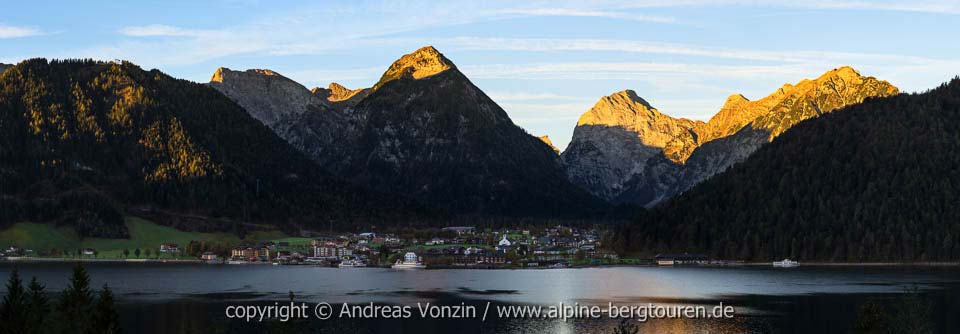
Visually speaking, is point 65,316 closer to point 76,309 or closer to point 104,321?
point 76,309

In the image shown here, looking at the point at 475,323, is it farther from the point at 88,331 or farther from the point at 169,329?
the point at 88,331

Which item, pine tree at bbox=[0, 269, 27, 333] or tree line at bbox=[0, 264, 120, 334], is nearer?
pine tree at bbox=[0, 269, 27, 333]

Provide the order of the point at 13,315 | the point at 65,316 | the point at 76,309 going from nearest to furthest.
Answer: the point at 13,315 → the point at 76,309 → the point at 65,316

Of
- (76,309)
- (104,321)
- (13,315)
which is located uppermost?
(76,309)

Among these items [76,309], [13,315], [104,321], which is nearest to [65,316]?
[76,309]

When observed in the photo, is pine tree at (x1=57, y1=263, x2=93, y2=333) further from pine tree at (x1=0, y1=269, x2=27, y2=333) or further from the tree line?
pine tree at (x1=0, y1=269, x2=27, y2=333)

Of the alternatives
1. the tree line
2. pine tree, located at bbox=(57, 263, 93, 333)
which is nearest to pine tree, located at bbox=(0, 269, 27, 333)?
the tree line

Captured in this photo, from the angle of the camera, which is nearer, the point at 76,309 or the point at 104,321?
the point at 104,321

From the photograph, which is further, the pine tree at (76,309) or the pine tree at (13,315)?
the pine tree at (76,309)

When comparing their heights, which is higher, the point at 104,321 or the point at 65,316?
the point at 104,321

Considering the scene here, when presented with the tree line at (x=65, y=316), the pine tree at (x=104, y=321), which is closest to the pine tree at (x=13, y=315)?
the tree line at (x=65, y=316)

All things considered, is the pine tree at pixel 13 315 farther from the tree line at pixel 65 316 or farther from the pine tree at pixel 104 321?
the pine tree at pixel 104 321

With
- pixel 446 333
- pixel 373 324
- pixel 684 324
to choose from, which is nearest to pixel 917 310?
pixel 684 324

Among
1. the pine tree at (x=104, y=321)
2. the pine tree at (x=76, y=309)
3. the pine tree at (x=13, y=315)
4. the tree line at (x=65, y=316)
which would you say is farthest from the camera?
the pine tree at (x=76, y=309)
